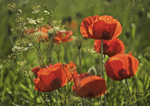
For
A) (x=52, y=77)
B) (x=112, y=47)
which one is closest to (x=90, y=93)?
(x=52, y=77)

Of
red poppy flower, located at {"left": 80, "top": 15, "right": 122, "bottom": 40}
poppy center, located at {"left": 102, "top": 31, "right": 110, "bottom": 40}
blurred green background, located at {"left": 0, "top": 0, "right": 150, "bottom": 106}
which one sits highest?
red poppy flower, located at {"left": 80, "top": 15, "right": 122, "bottom": 40}

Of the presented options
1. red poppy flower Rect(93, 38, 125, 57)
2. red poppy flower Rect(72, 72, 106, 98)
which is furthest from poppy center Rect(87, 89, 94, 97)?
red poppy flower Rect(93, 38, 125, 57)

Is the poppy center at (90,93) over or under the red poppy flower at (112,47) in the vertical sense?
under

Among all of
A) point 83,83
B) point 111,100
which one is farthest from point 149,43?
point 83,83

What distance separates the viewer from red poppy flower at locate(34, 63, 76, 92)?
2.09 ft

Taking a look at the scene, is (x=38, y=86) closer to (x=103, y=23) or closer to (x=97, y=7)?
(x=103, y=23)

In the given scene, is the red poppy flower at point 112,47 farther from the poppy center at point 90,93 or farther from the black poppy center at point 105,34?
the poppy center at point 90,93

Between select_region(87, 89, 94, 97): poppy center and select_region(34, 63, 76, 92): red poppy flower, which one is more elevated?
select_region(34, 63, 76, 92): red poppy flower

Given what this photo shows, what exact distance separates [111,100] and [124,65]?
1.54 ft

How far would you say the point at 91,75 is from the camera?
21.8 inches

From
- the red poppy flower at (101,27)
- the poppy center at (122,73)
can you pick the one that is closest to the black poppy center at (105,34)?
the red poppy flower at (101,27)

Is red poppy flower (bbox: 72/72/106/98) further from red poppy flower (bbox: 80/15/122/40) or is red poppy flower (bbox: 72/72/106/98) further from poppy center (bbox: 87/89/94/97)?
red poppy flower (bbox: 80/15/122/40)

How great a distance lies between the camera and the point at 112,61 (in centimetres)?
57

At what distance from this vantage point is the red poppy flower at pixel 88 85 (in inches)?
21.3
